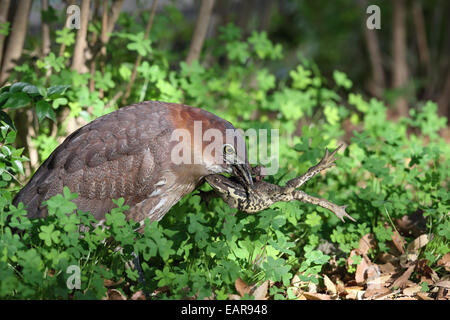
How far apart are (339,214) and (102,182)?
4.19ft

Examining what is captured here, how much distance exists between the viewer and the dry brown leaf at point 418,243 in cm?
350

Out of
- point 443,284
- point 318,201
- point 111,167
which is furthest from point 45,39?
point 443,284

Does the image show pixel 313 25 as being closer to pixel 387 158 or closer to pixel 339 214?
pixel 387 158

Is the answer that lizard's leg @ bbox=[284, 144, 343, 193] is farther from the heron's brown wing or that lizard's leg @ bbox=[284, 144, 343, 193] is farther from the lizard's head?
A: the heron's brown wing

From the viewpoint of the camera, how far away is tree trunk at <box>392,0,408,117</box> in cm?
746

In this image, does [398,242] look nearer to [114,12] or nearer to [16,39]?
[114,12]

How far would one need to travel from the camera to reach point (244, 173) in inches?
122

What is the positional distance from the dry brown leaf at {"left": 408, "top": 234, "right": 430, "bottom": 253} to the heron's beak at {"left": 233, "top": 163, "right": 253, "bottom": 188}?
116 centimetres

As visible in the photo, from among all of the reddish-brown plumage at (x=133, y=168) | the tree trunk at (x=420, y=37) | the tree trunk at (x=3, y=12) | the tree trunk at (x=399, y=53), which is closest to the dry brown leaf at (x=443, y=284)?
the reddish-brown plumage at (x=133, y=168)

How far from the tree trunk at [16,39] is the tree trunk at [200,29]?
1440 mm

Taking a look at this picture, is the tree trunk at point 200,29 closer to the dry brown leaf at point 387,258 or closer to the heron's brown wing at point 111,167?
the heron's brown wing at point 111,167

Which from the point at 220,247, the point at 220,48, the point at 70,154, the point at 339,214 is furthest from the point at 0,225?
the point at 220,48

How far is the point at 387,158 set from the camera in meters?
4.06

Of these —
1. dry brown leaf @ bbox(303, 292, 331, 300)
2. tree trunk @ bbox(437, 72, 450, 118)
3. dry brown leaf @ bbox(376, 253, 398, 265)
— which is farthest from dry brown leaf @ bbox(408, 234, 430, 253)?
tree trunk @ bbox(437, 72, 450, 118)
